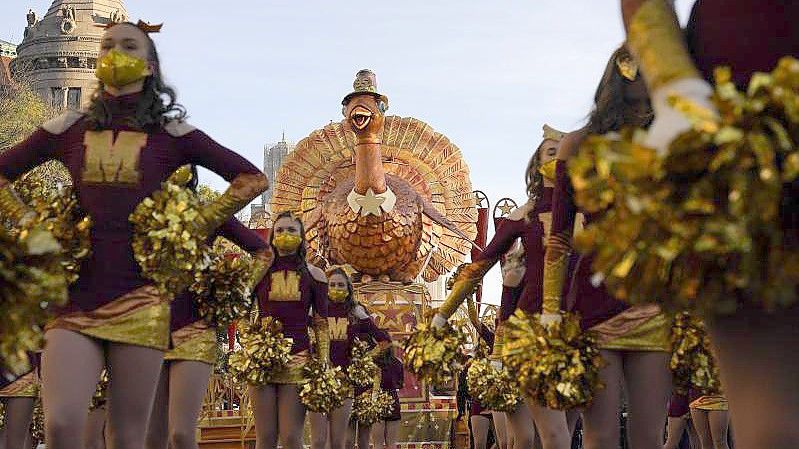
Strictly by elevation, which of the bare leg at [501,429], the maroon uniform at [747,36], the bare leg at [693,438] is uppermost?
the maroon uniform at [747,36]

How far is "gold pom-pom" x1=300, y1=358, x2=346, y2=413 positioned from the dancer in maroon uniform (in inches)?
269

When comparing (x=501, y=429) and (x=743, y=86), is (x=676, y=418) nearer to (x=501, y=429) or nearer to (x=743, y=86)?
(x=501, y=429)

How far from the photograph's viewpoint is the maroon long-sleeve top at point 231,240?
6.98m

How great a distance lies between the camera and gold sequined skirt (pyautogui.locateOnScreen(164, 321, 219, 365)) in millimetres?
6867

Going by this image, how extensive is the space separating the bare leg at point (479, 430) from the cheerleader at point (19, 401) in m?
6.42

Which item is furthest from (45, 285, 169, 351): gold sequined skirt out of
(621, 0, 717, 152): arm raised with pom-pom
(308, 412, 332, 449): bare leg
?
(308, 412, 332, 449): bare leg

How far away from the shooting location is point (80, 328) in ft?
17.1

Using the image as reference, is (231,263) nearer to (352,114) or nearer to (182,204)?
(182,204)

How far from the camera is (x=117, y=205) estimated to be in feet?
18.1

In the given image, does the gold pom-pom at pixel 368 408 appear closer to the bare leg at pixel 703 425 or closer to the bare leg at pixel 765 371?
the bare leg at pixel 703 425

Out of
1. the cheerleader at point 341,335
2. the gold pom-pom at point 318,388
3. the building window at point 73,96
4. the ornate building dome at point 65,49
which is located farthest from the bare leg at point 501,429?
the building window at point 73,96

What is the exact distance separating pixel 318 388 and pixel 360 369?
3.69 meters

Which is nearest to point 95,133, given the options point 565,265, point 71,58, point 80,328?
point 80,328

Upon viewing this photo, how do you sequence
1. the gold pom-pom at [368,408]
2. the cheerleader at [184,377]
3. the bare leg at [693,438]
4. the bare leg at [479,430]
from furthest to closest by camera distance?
1. the gold pom-pom at [368,408]
2. the bare leg at [479,430]
3. the bare leg at [693,438]
4. the cheerleader at [184,377]
